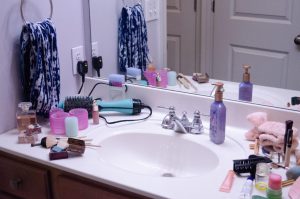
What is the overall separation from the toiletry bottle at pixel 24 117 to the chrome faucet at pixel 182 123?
1.63 ft

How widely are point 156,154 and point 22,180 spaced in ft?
1.63

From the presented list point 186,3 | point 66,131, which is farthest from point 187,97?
point 66,131

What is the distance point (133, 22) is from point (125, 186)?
0.85 m

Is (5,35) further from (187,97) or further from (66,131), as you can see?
(187,97)

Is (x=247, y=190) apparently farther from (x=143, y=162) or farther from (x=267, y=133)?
(x=143, y=162)

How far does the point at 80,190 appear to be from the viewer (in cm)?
132

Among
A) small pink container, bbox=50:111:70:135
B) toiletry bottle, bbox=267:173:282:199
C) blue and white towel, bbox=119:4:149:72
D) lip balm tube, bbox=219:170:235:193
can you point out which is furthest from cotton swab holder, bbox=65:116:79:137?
toiletry bottle, bbox=267:173:282:199

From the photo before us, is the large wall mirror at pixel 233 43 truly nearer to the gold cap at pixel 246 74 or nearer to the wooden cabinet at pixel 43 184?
the gold cap at pixel 246 74


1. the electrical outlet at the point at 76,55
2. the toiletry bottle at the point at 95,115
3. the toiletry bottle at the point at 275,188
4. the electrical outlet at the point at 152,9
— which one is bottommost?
the toiletry bottle at the point at 275,188

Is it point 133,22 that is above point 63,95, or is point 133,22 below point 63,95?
above

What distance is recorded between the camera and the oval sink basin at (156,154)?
4.79 ft

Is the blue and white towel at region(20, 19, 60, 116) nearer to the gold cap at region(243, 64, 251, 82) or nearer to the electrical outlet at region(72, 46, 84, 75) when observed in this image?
the electrical outlet at region(72, 46, 84, 75)

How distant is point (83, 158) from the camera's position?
1.36 metres

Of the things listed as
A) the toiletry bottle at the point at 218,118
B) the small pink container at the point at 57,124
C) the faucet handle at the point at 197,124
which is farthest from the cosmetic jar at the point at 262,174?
the small pink container at the point at 57,124
